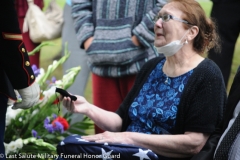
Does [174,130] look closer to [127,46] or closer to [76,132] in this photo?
[127,46]

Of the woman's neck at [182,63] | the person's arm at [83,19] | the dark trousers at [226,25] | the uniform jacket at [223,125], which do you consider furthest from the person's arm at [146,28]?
the uniform jacket at [223,125]

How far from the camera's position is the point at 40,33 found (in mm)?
4312

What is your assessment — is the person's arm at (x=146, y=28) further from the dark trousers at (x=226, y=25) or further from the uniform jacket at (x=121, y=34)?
the dark trousers at (x=226, y=25)

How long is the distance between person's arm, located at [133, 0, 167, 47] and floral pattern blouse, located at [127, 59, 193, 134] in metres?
0.56

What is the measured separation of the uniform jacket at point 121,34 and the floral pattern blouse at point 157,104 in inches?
22.3

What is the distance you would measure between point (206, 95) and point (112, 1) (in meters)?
1.13

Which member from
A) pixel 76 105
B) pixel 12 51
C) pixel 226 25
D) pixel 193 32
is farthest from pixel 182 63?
pixel 226 25

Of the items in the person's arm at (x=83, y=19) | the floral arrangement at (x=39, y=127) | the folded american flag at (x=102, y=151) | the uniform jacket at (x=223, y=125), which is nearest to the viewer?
the uniform jacket at (x=223, y=125)

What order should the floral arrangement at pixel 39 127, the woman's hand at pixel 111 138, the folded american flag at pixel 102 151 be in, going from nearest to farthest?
the folded american flag at pixel 102 151 → the woman's hand at pixel 111 138 → the floral arrangement at pixel 39 127

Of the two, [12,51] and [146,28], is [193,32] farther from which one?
[12,51]

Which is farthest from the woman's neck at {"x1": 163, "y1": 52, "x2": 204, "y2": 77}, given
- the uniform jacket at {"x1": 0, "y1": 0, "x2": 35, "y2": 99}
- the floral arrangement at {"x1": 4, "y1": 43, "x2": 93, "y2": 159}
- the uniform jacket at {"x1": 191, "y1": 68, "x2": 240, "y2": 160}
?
the floral arrangement at {"x1": 4, "y1": 43, "x2": 93, "y2": 159}

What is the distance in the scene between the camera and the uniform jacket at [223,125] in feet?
8.06

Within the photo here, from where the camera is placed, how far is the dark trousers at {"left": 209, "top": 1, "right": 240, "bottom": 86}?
13.4 ft

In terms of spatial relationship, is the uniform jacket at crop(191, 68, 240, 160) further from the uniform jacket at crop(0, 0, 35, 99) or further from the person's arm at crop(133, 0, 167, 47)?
the person's arm at crop(133, 0, 167, 47)
